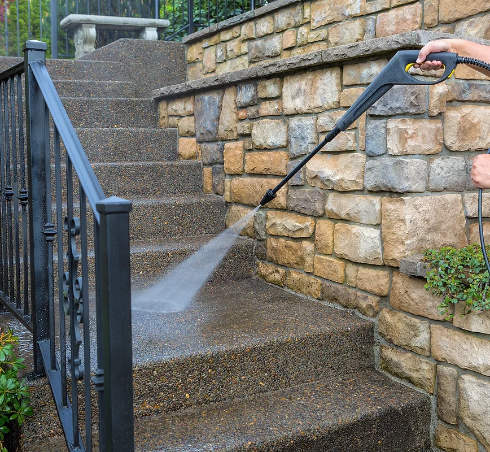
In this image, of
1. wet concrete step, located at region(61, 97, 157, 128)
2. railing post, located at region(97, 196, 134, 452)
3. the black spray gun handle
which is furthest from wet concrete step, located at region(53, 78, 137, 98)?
railing post, located at region(97, 196, 134, 452)

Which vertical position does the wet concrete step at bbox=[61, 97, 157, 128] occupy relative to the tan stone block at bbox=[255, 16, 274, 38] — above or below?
below

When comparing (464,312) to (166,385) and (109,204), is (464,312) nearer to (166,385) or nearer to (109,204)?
(166,385)

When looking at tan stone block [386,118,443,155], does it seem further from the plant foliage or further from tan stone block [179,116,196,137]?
→ tan stone block [179,116,196,137]

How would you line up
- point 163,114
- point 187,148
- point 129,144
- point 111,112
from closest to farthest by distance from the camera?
point 129,144 < point 187,148 < point 111,112 < point 163,114

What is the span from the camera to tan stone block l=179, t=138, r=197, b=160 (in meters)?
4.07

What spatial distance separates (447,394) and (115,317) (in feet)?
5.08

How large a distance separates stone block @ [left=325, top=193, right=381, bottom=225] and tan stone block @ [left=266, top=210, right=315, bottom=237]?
6.9 inches

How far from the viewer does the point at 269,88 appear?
3.21 meters

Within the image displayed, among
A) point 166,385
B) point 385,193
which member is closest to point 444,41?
point 385,193

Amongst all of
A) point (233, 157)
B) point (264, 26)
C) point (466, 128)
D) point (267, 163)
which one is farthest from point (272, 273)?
point (264, 26)

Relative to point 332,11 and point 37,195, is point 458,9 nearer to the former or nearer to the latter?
point 332,11

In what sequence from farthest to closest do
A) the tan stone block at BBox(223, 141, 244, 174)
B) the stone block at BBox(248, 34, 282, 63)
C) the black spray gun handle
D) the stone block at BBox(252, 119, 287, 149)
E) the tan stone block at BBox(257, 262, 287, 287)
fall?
1. the stone block at BBox(248, 34, 282, 63)
2. the tan stone block at BBox(223, 141, 244, 174)
3. the tan stone block at BBox(257, 262, 287, 287)
4. the stone block at BBox(252, 119, 287, 149)
5. the black spray gun handle

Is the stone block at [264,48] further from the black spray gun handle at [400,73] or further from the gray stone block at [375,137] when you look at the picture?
the black spray gun handle at [400,73]

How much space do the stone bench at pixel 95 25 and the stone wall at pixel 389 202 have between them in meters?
2.69
